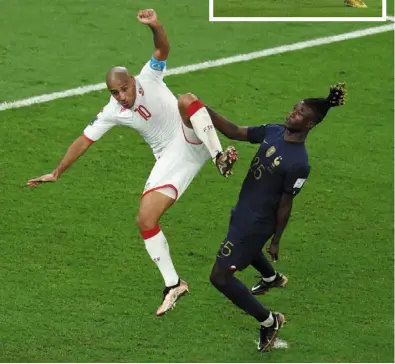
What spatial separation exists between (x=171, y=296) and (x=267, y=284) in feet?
4.08

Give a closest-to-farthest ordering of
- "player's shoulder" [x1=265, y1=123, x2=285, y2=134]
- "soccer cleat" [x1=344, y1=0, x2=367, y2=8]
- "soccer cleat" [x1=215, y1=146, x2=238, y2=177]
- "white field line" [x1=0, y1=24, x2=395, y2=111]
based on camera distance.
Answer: "soccer cleat" [x1=215, y1=146, x2=238, y2=177] < "player's shoulder" [x1=265, y1=123, x2=285, y2=134] < "white field line" [x1=0, y1=24, x2=395, y2=111] < "soccer cleat" [x1=344, y1=0, x2=367, y2=8]

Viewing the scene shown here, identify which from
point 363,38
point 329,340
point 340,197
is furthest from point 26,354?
point 363,38

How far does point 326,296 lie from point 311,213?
183cm

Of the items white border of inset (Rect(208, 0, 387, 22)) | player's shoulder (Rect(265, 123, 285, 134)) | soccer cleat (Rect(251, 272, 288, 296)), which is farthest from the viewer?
white border of inset (Rect(208, 0, 387, 22))

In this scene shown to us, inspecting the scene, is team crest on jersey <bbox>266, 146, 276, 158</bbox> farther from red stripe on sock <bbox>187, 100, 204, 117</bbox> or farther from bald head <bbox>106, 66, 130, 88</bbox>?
bald head <bbox>106, 66, 130, 88</bbox>

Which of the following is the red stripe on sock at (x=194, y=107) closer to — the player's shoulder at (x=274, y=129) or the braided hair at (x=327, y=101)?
the player's shoulder at (x=274, y=129)

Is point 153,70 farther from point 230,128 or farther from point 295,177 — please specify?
point 295,177

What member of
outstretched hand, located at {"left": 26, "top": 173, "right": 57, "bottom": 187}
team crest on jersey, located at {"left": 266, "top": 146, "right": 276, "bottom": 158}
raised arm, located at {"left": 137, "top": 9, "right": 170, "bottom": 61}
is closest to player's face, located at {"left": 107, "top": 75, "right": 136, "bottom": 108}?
raised arm, located at {"left": 137, "top": 9, "right": 170, "bottom": 61}

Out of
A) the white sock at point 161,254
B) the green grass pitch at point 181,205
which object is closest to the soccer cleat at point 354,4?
the green grass pitch at point 181,205

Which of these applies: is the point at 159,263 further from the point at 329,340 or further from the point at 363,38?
the point at 363,38

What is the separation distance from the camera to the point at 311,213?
15.0m

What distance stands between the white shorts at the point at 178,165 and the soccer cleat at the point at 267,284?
142 cm

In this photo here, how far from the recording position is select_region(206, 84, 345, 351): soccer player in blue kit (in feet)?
37.1

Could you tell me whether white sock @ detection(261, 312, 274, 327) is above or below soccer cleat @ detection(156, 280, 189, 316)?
below
